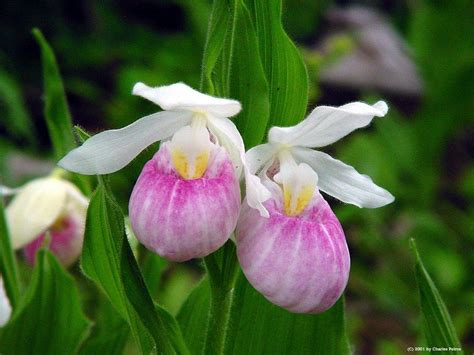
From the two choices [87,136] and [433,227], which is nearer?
[87,136]

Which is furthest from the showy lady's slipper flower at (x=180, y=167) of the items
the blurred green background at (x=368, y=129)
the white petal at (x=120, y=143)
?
the blurred green background at (x=368, y=129)

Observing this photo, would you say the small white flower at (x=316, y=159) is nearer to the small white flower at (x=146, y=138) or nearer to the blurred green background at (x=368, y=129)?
the small white flower at (x=146, y=138)

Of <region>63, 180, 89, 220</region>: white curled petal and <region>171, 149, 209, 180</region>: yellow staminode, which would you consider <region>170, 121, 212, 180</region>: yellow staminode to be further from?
<region>63, 180, 89, 220</region>: white curled petal

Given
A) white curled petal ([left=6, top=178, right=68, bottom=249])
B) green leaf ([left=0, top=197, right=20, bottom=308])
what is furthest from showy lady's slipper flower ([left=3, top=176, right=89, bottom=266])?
green leaf ([left=0, top=197, right=20, bottom=308])

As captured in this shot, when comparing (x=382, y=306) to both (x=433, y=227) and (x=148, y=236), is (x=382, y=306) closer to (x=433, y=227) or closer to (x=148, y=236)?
(x=433, y=227)

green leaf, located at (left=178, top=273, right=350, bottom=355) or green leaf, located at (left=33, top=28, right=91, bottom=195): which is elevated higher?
green leaf, located at (left=33, top=28, right=91, bottom=195)

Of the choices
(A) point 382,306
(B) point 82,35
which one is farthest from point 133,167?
(B) point 82,35

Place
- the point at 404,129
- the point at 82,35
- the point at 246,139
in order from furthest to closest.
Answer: the point at 82,35
the point at 404,129
the point at 246,139
